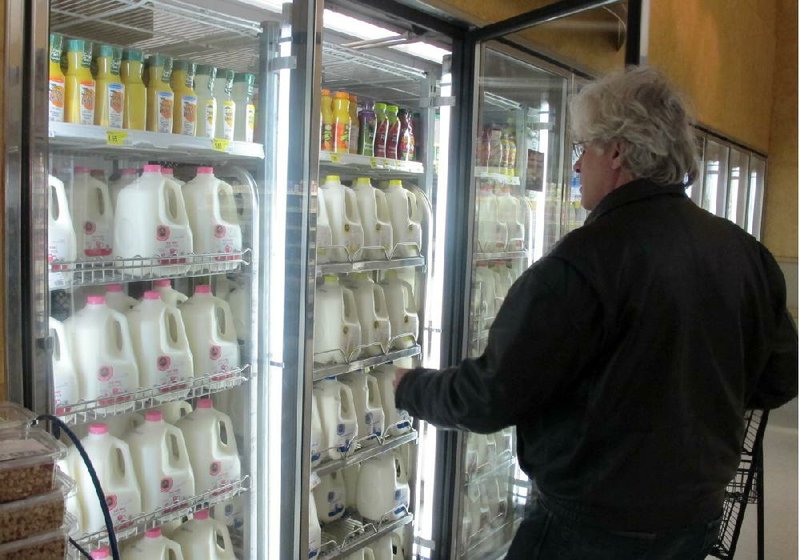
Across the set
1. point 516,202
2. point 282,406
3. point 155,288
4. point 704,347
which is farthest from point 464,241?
point 704,347

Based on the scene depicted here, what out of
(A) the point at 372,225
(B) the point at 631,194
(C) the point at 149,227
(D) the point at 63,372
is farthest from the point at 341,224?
(B) the point at 631,194

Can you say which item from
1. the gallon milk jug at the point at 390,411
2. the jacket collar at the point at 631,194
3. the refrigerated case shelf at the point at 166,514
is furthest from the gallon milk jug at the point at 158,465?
the jacket collar at the point at 631,194

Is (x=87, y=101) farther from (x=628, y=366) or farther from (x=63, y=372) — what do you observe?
(x=628, y=366)

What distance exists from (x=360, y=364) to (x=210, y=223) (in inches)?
28.7

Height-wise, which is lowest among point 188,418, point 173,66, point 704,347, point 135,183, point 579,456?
point 188,418

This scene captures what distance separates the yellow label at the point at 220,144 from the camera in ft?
6.25

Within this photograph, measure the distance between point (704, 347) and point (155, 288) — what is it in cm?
153

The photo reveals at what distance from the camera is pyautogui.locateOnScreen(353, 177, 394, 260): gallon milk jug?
2.54 meters

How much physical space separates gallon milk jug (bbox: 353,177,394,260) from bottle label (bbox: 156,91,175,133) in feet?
2.62

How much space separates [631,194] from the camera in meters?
1.46

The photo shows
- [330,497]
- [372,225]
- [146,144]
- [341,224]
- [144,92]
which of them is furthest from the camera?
[330,497]

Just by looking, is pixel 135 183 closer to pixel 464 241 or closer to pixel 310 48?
pixel 310 48

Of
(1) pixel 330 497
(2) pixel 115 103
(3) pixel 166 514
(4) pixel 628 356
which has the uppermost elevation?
(2) pixel 115 103

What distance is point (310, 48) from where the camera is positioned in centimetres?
195
